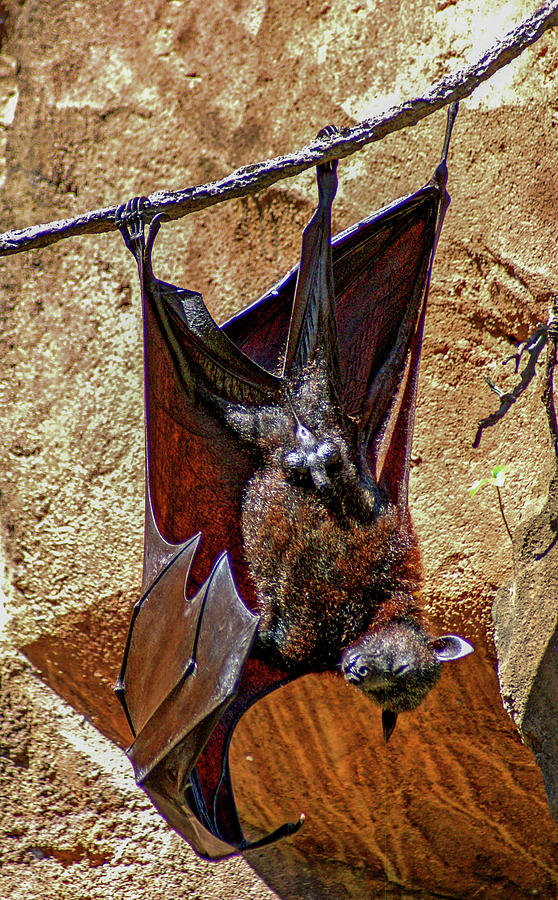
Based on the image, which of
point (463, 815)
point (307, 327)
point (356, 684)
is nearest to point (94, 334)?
point (307, 327)

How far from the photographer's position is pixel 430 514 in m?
3.05

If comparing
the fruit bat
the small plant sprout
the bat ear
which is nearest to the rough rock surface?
the small plant sprout

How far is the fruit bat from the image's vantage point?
2346mm

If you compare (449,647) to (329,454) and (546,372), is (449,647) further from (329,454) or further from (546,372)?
(546,372)

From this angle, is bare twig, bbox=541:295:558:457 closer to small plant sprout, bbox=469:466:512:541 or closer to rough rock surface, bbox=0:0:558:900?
rough rock surface, bbox=0:0:558:900

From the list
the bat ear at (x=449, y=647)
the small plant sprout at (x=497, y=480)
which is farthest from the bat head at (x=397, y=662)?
the small plant sprout at (x=497, y=480)

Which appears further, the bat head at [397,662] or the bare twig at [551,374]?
the bare twig at [551,374]

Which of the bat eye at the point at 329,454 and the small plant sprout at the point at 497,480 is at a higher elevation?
the bat eye at the point at 329,454

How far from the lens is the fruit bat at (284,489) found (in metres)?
2.35

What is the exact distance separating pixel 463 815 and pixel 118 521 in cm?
159

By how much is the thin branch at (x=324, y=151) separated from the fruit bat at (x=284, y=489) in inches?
5.8

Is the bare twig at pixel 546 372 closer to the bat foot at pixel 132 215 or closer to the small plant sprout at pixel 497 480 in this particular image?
the small plant sprout at pixel 497 480

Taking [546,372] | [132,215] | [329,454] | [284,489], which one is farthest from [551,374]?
[132,215]

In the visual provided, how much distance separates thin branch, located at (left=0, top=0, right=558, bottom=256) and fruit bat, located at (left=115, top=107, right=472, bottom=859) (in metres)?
0.15
